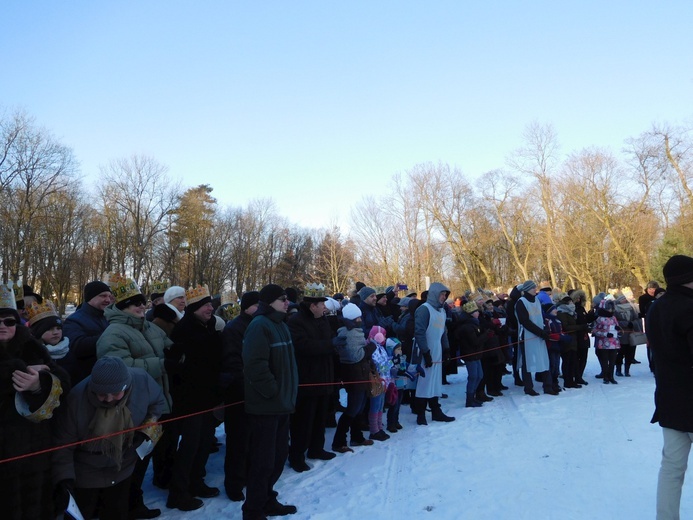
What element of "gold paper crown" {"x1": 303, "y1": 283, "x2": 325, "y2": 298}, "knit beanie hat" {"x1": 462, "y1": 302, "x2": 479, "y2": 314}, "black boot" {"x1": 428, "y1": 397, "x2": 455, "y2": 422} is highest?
"gold paper crown" {"x1": 303, "y1": 283, "x2": 325, "y2": 298}

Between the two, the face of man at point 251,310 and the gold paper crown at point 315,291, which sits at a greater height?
the gold paper crown at point 315,291

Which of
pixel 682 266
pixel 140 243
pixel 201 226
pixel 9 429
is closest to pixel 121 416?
pixel 9 429

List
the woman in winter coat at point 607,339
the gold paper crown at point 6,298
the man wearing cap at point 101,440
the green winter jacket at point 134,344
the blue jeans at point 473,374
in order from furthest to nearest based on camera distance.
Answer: the woman in winter coat at point 607,339 < the blue jeans at point 473,374 < the green winter jacket at point 134,344 < the man wearing cap at point 101,440 < the gold paper crown at point 6,298

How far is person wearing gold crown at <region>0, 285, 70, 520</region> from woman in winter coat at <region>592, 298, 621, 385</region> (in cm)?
1045

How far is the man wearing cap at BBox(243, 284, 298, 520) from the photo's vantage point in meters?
4.86

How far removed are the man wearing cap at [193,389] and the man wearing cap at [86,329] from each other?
0.77 meters

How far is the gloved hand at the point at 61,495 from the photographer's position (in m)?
3.63

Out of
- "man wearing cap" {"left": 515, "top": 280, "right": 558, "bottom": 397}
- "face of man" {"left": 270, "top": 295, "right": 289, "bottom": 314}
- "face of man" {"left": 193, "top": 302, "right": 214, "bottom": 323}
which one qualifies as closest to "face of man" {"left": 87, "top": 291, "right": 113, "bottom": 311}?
"face of man" {"left": 193, "top": 302, "right": 214, "bottom": 323}

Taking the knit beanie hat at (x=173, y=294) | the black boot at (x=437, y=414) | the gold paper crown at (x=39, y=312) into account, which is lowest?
the black boot at (x=437, y=414)

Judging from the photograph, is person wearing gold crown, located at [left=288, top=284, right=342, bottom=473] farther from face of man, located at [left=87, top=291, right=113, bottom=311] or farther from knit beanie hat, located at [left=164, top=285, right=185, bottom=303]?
face of man, located at [left=87, top=291, right=113, bottom=311]

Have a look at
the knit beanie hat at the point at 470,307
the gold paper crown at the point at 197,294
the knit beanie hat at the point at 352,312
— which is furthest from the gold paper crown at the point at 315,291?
the knit beanie hat at the point at 470,307

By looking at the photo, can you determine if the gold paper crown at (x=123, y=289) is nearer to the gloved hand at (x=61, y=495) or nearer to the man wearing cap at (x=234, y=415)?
the man wearing cap at (x=234, y=415)

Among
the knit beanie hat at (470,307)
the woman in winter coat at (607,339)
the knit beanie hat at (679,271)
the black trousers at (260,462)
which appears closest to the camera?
the knit beanie hat at (679,271)

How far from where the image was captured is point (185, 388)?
17.6 ft
